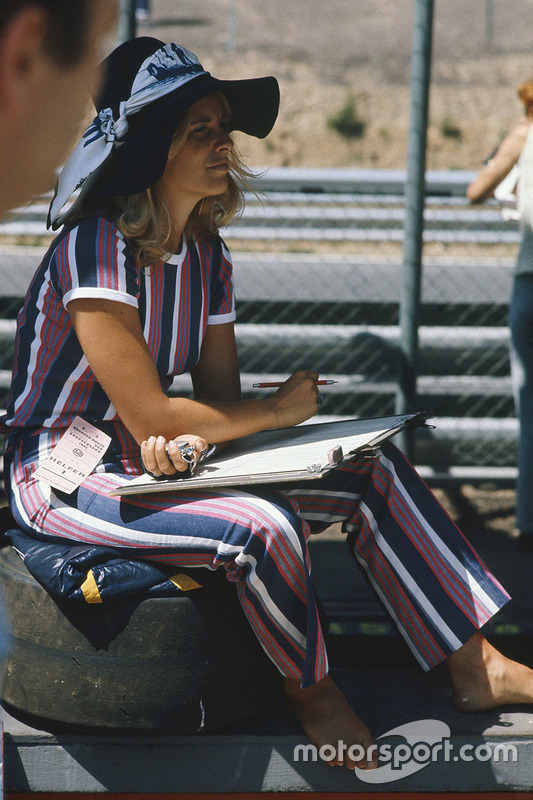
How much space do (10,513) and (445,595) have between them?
3.59 ft

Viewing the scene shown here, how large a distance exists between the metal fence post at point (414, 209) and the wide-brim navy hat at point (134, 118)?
4.43 feet

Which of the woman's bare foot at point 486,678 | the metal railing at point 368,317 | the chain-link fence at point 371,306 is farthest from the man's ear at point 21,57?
the metal railing at point 368,317

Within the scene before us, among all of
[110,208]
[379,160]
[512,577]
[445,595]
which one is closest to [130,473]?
[110,208]

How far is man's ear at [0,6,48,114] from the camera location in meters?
0.77

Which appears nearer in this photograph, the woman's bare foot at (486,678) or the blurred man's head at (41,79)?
the blurred man's head at (41,79)

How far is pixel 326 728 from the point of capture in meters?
2.05

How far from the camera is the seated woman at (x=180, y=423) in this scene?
2.01 metres

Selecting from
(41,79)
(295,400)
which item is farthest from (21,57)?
(295,400)

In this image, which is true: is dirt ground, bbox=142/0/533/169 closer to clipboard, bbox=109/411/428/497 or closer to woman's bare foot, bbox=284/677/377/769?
clipboard, bbox=109/411/428/497

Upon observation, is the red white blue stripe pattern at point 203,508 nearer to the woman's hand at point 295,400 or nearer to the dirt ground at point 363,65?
the woman's hand at point 295,400

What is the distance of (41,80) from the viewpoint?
0.80 metres

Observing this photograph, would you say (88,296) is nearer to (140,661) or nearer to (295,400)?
(295,400)

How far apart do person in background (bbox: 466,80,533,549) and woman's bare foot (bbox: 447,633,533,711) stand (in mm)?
1511

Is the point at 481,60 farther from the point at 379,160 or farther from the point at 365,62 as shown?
the point at 379,160
